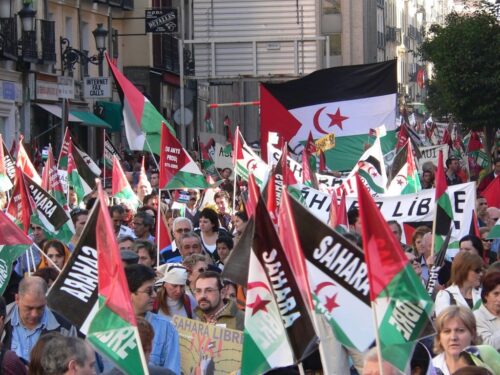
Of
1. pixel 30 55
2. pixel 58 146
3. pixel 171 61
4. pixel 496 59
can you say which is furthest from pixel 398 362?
pixel 171 61

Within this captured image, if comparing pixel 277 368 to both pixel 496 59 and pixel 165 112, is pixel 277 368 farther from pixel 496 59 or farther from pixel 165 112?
pixel 165 112

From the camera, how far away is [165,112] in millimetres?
49188

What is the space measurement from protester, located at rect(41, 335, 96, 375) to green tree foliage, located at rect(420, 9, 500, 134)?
3501cm

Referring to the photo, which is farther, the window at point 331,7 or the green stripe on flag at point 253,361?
the window at point 331,7

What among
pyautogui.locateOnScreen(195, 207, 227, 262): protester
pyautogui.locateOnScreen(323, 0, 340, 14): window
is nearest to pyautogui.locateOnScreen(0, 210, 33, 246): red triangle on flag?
pyautogui.locateOnScreen(195, 207, 227, 262): protester

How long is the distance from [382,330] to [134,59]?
40.1 metres

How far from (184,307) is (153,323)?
46.4 inches

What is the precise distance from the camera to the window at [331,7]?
63344 mm

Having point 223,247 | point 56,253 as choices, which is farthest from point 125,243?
point 223,247

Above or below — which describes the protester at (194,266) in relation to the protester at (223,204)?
above

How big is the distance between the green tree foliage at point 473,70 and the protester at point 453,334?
110 ft

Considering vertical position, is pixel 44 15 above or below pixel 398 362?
above

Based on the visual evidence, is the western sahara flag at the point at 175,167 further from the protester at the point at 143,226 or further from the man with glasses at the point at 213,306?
the man with glasses at the point at 213,306

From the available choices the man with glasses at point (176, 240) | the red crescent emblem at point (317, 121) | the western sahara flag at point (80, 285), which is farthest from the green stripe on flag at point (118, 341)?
the red crescent emblem at point (317, 121)
